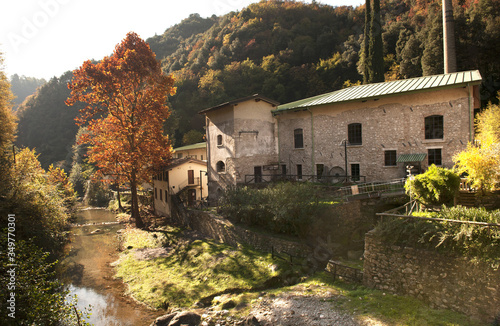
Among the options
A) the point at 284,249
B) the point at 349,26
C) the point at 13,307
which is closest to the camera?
the point at 13,307

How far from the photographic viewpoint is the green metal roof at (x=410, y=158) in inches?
682

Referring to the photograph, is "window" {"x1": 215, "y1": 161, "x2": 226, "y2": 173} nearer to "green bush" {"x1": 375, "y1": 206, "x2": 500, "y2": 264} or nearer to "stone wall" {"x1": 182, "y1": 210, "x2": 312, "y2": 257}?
"stone wall" {"x1": 182, "y1": 210, "x2": 312, "y2": 257}

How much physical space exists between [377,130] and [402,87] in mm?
2957

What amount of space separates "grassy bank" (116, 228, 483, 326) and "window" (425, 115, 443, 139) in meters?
11.1

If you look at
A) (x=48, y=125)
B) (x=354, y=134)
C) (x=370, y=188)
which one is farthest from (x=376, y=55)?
(x=48, y=125)

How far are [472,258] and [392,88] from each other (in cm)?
1311

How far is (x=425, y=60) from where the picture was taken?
95.1 feet

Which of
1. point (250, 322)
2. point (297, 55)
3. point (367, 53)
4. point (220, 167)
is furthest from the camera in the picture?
point (297, 55)

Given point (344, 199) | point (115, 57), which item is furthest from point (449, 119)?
point (115, 57)

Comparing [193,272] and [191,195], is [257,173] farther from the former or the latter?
[193,272]

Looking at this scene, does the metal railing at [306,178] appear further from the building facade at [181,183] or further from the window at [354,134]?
the building facade at [181,183]

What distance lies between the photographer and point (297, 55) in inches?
1983

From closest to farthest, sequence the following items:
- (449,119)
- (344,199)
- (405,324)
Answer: (405,324) < (344,199) < (449,119)

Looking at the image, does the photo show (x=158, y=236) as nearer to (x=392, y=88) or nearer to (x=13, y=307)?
(x=13, y=307)
